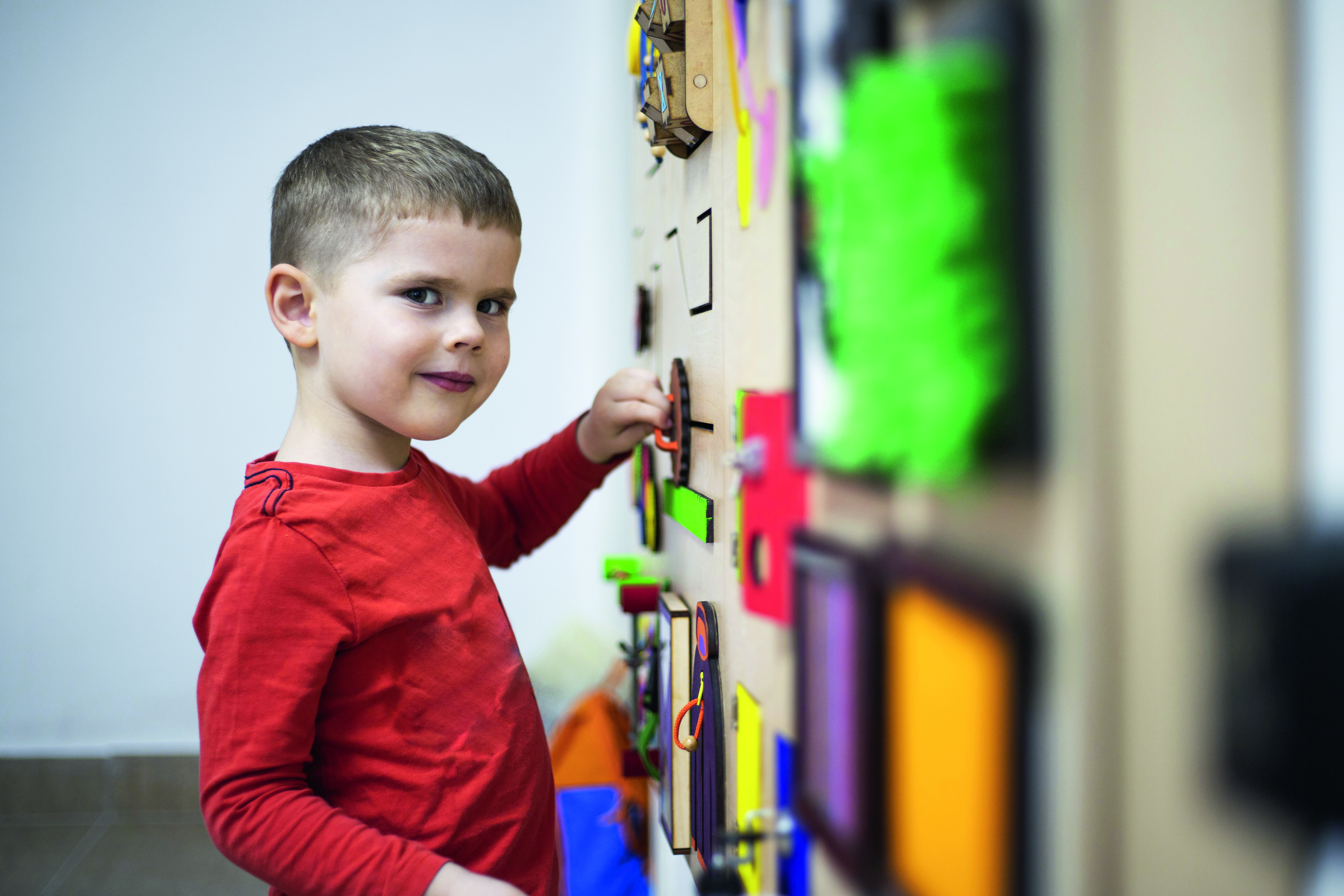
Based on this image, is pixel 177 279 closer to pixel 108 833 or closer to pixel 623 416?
pixel 108 833

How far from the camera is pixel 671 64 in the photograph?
60cm

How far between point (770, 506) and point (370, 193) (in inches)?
16.7

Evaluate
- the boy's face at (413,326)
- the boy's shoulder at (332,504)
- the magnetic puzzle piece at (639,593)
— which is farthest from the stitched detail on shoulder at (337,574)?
the magnetic puzzle piece at (639,593)

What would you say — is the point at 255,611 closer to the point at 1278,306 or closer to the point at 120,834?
the point at 1278,306

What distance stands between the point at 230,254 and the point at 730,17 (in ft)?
4.76

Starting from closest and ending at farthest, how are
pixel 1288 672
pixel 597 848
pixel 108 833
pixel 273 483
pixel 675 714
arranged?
pixel 1288 672 → pixel 273 483 → pixel 675 714 → pixel 597 848 → pixel 108 833

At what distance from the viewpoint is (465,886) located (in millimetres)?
500

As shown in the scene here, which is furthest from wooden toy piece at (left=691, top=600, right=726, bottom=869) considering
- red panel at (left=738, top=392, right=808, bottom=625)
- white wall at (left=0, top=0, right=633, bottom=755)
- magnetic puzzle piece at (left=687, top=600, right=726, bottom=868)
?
white wall at (left=0, top=0, right=633, bottom=755)

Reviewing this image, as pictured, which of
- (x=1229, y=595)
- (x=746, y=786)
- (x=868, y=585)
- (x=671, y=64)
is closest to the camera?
(x=1229, y=595)

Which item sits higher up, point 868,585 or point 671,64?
point 671,64

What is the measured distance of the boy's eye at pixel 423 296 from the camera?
23.7 inches

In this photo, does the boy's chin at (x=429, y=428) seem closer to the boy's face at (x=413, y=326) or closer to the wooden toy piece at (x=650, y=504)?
the boy's face at (x=413, y=326)

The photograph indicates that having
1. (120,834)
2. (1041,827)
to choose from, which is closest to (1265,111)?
(1041,827)

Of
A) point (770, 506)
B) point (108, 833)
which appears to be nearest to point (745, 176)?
point (770, 506)
